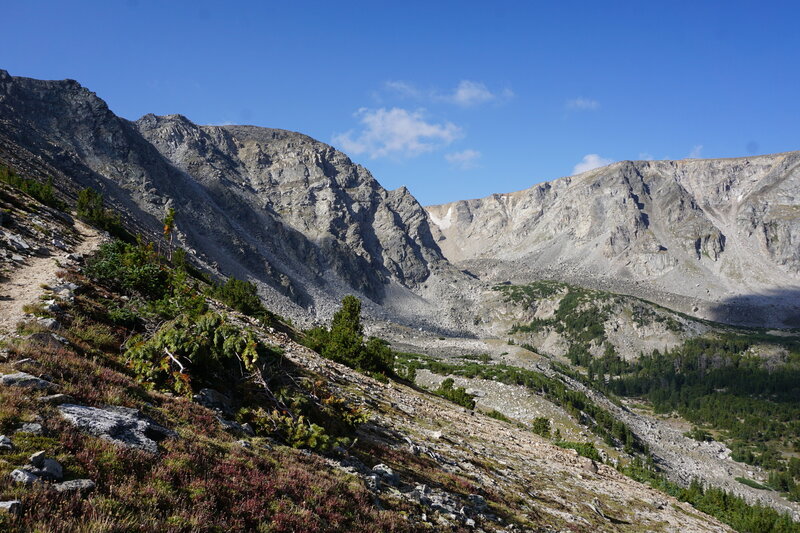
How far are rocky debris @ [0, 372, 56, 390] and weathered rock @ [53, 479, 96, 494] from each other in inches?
129

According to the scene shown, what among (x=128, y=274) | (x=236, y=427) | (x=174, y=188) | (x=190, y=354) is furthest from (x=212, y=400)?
(x=174, y=188)

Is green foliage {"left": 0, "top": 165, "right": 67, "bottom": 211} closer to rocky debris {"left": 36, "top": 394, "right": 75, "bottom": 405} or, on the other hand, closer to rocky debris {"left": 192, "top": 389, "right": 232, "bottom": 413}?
rocky debris {"left": 192, "top": 389, "right": 232, "bottom": 413}

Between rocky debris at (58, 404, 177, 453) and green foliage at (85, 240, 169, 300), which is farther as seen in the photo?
green foliage at (85, 240, 169, 300)

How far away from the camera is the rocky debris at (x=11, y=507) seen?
455 cm

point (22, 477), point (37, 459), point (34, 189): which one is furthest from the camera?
point (34, 189)

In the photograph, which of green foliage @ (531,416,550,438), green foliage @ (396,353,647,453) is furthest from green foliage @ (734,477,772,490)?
green foliage @ (531,416,550,438)

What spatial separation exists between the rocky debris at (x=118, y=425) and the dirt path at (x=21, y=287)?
5.73 m

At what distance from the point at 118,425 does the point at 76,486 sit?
2221mm

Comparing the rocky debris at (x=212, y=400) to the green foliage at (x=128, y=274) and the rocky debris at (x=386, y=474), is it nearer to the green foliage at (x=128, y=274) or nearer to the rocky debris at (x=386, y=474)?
the rocky debris at (x=386, y=474)

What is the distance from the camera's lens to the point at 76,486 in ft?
18.4

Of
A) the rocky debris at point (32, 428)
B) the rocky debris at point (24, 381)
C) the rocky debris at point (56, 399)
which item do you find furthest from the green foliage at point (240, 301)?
the rocky debris at point (32, 428)

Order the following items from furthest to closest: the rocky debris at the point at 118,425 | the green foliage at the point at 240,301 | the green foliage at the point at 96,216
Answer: the green foliage at the point at 96,216, the green foliage at the point at 240,301, the rocky debris at the point at 118,425

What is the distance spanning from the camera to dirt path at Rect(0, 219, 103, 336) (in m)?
12.8

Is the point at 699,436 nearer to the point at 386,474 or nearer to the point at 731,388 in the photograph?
the point at 731,388
